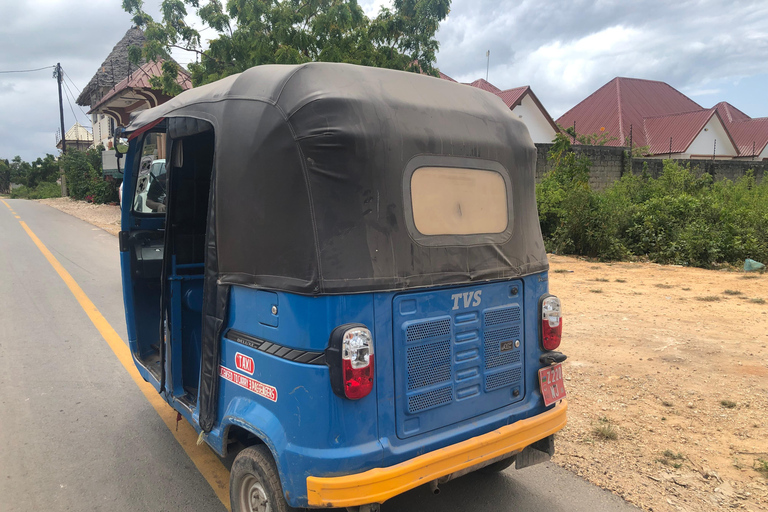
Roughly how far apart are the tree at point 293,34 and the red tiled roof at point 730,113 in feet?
114

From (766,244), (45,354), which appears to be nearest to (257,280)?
(45,354)

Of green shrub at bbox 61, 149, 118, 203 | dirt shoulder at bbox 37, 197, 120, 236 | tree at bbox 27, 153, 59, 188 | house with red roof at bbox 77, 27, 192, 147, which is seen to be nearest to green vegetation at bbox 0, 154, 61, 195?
tree at bbox 27, 153, 59, 188

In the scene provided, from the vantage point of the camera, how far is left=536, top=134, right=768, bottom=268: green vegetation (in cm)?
1169

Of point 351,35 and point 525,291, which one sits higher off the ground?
point 351,35

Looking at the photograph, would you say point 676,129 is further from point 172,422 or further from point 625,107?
point 172,422

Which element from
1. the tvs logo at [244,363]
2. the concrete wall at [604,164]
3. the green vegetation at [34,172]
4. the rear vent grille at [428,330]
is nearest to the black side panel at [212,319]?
the tvs logo at [244,363]

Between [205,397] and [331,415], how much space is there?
3.08ft

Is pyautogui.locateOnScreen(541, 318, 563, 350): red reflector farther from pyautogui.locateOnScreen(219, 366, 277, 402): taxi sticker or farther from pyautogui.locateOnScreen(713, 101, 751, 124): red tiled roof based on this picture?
pyautogui.locateOnScreen(713, 101, 751, 124): red tiled roof

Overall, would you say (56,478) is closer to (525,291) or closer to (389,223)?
(389,223)

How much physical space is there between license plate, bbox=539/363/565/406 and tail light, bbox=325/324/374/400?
1.21 m

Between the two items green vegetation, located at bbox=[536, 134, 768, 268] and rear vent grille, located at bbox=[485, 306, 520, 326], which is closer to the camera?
rear vent grille, located at bbox=[485, 306, 520, 326]

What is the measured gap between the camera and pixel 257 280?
2.58 metres

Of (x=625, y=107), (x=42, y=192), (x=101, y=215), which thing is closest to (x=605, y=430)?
(x=101, y=215)

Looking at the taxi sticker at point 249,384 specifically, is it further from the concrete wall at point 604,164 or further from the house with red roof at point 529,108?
the house with red roof at point 529,108
